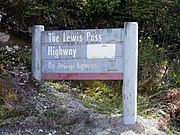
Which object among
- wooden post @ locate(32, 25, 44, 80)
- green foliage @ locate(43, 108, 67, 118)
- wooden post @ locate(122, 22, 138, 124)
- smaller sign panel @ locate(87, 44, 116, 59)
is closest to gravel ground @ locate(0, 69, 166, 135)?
green foliage @ locate(43, 108, 67, 118)

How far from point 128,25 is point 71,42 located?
68 centimetres

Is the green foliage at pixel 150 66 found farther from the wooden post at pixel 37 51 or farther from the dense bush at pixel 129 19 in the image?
the wooden post at pixel 37 51

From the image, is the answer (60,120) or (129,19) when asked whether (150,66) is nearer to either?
(129,19)

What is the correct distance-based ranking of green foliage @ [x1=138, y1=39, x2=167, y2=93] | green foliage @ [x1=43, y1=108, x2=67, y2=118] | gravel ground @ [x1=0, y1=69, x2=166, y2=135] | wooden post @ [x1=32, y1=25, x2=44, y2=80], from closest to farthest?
gravel ground @ [x1=0, y1=69, x2=166, y2=135], green foliage @ [x1=43, y1=108, x2=67, y2=118], wooden post @ [x1=32, y1=25, x2=44, y2=80], green foliage @ [x1=138, y1=39, x2=167, y2=93]

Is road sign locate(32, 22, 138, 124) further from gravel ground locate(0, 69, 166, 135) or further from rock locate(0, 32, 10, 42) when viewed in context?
rock locate(0, 32, 10, 42)

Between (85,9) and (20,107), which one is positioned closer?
(20,107)

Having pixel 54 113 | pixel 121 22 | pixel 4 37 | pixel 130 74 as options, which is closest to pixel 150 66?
pixel 121 22

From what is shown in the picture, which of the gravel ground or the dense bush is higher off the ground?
the dense bush

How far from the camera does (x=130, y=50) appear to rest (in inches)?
164

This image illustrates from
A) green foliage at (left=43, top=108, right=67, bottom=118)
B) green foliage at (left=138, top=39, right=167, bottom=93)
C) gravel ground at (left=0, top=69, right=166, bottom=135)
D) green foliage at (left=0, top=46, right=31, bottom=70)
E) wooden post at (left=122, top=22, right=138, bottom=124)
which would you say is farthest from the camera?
green foliage at (left=138, top=39, right=167, bottom=93)

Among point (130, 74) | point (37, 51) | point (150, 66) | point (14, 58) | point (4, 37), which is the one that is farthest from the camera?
point (4, 37)

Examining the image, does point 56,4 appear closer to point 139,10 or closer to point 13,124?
point 139,10

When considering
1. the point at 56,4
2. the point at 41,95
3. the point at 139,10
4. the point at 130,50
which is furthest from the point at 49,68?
the point at 139,10

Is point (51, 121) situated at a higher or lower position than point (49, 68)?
lower
